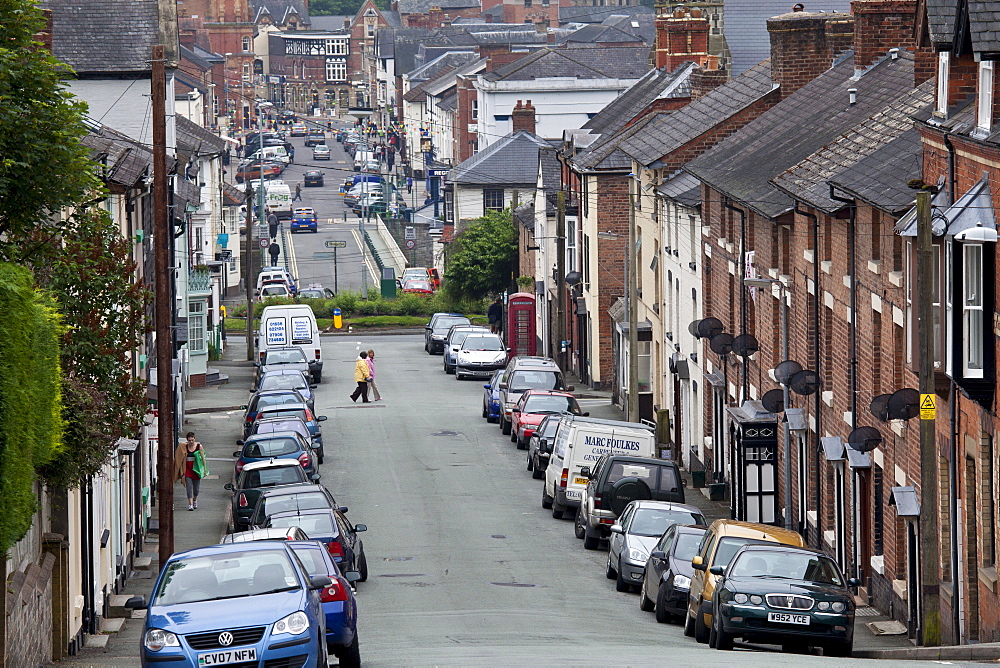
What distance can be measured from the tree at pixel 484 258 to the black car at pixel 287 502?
48973 millimetres

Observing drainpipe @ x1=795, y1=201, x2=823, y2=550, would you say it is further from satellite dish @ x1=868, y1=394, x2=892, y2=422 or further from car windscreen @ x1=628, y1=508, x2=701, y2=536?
satellite dish @ x1=868, y1=394, x2=892, y2=422

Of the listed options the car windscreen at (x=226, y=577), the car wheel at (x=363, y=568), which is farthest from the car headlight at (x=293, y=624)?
the car wheel at (x=363, y=568)

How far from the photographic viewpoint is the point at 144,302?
22.1 metres

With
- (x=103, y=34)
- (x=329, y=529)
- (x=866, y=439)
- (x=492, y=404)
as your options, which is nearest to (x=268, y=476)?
(x=329, y=529)

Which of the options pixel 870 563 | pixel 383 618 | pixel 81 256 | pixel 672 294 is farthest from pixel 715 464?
pixel 81 256

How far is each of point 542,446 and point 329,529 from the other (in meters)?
13.9

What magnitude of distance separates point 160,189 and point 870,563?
12459mm

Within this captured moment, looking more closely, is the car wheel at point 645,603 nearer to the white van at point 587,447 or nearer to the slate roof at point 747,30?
the white van at point 587,447

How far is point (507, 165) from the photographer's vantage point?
8600cm

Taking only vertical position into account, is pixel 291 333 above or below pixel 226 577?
above

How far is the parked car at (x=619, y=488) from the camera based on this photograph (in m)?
29.0

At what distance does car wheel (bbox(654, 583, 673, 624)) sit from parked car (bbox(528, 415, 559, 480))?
542 inches

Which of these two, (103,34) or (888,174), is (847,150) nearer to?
(888,174)

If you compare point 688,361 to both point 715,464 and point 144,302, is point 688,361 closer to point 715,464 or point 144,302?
point 715,464
